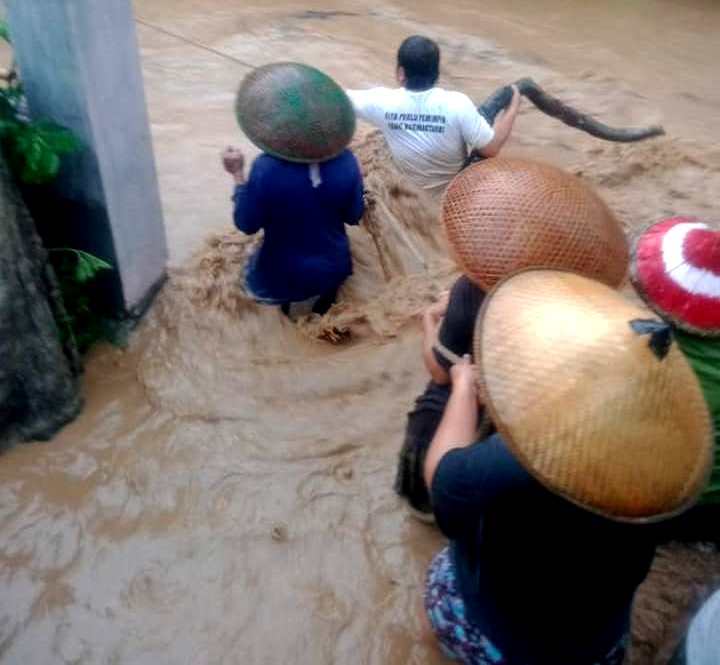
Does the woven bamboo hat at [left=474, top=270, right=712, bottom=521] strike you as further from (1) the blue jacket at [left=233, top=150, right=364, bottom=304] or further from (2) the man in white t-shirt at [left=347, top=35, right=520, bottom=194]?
(2) the man in white t-shirt at [left=347, top=35, right=520, bottom=194]

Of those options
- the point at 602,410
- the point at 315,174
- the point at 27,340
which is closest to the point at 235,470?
the point at 27,340

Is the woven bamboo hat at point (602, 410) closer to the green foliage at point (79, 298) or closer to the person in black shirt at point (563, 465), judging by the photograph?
the person in black shirt at point (563, 465)

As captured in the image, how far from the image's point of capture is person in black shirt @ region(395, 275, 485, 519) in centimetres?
228

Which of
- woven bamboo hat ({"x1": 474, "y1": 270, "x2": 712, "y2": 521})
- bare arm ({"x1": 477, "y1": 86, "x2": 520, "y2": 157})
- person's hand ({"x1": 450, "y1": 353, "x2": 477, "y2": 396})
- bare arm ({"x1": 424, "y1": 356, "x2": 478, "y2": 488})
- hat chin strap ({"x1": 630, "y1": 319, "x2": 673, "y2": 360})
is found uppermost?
hat chin strap ({"x1": 630, "y1": 319, "x2": 673, "y2": 360})

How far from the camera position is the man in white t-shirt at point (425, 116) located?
384cm

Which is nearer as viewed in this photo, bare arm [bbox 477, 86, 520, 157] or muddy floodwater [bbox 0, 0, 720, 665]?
muddy floodwater [bbox 0, 0, 720, 665]

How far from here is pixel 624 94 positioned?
23.2 ft

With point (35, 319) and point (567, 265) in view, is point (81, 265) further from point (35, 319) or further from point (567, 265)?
point (567, 265)

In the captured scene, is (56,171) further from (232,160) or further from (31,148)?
(232,160)

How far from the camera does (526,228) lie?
193cm

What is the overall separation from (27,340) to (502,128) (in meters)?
2.70

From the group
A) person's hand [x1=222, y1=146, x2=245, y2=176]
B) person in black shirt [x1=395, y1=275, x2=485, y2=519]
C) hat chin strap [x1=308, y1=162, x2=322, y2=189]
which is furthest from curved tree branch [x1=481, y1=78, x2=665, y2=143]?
person in black shirt [x1=395, y1=275, x2=485, y2=519]

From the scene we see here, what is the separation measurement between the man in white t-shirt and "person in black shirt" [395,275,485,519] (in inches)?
66.5

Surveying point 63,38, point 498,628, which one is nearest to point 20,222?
point 63,38
